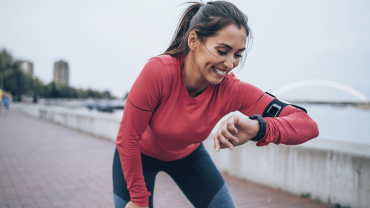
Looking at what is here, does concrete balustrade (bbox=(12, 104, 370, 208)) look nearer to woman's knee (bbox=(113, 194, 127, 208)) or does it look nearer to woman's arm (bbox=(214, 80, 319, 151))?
woman's arm (bbox=(214, 80, 319, 151))

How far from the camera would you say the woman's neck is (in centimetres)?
167

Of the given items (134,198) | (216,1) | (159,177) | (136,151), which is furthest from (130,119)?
(159,177)

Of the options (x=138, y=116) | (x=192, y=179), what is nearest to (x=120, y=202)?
(x=192, y=179)

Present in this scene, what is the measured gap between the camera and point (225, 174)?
536 centimetres

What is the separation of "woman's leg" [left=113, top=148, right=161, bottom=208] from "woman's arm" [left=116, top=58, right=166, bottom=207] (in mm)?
218

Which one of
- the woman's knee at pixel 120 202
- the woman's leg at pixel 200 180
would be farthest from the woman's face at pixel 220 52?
the woman's knee at pixel 120 202

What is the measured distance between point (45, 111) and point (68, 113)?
5415 mm

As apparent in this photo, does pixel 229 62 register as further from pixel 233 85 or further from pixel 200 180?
pixel 200 180

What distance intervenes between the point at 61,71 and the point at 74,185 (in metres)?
171

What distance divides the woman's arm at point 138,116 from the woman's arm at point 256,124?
45 centimetres

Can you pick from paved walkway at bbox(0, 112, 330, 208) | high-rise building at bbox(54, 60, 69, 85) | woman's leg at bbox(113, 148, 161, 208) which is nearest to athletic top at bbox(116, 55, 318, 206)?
woman's leg at bbox(113, 148, 161, 208)

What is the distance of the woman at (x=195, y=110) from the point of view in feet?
4.74

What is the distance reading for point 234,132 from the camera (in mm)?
1252

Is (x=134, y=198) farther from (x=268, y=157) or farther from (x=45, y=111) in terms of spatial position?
(x=45, y=111)
